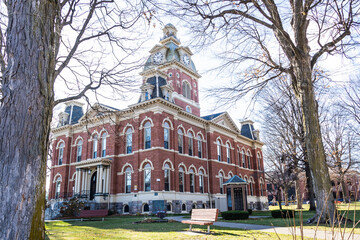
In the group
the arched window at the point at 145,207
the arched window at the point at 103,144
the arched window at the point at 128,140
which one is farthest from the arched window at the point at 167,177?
the arched window at the point at 103,144

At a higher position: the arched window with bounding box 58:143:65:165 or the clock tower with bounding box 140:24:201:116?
the clock tower with bounding box 140:24:201:116

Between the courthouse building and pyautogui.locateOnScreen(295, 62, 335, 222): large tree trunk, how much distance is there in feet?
38.7

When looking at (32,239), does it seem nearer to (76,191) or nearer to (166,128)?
(166,128)

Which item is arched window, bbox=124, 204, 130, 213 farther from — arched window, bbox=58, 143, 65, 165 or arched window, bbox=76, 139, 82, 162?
arched window, bbox=58, 143, 65, 165

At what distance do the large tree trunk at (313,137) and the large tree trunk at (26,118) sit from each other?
10.3 meters

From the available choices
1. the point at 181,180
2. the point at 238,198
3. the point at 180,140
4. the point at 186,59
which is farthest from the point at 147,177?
the point at 186,59

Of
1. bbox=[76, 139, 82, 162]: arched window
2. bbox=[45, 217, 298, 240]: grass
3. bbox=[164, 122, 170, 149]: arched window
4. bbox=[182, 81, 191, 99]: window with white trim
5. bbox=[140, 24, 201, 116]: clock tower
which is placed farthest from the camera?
bbox=[182, 81, 191, 99]: window with white trim

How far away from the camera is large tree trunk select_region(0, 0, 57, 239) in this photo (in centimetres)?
442

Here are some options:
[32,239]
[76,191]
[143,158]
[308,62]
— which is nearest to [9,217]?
[32,239]

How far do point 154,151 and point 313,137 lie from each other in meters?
16.4

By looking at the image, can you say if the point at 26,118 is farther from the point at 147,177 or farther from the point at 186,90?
the point at 186,90

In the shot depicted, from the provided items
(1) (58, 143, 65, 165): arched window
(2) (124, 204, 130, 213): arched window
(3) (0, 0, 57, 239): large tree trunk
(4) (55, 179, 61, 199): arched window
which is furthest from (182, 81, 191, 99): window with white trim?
(3) (0, 0, 57, 239): large tree trunk

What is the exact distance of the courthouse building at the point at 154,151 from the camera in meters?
26.1

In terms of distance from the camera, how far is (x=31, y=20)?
5219 millimetres
